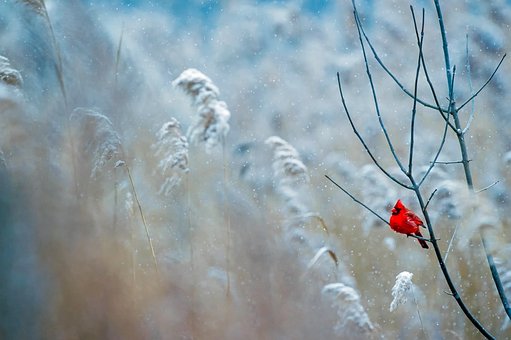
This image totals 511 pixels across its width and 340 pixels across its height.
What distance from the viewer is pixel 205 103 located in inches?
71.8

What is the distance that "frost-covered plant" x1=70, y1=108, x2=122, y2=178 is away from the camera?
197 centimetres

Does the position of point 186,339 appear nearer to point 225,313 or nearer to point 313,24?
point 225,313

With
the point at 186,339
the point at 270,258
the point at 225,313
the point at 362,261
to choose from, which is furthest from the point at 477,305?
the point at 186,339

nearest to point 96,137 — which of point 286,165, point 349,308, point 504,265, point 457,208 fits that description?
point 286,165

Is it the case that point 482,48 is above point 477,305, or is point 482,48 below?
above

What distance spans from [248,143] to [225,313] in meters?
0.53

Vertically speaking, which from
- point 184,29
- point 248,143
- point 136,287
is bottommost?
point 136,287

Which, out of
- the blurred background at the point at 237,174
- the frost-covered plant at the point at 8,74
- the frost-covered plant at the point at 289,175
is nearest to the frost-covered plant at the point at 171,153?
the blurred background at the point at 237,174

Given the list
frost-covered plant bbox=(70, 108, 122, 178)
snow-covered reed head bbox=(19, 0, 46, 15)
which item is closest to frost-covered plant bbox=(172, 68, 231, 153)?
frost-covered plant bbox=(70, 108, 122, 178)

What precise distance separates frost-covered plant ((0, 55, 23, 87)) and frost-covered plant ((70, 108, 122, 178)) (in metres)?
0.20

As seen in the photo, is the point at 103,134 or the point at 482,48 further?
the point at 103,134

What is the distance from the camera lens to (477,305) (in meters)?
1.81

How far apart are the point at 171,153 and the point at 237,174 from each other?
0.21 metres

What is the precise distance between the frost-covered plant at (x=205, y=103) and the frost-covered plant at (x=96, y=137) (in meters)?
0.28
